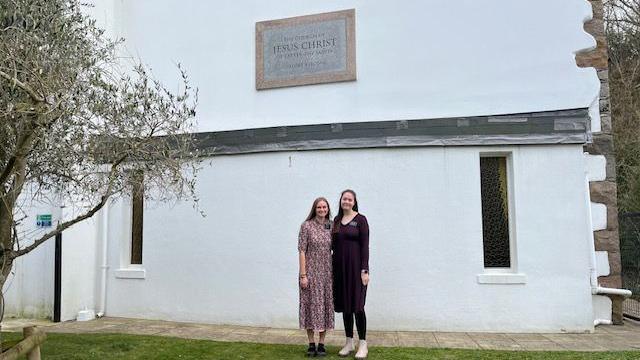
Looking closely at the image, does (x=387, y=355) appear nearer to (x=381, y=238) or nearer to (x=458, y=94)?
(x=381, y=238)

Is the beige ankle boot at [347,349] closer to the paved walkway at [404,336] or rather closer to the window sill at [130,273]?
the paved walkway at [404,336]

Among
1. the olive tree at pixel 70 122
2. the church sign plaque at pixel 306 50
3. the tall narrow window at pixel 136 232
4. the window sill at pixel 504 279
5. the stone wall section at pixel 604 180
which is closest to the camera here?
the olive tree at pixel 70 122

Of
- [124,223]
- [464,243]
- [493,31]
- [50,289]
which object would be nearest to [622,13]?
[493,31]

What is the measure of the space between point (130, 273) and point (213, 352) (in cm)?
286

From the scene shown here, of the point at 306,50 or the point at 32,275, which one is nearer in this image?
the point at 306,50

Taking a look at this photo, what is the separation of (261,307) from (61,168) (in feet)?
10.5

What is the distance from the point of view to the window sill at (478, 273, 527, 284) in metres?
6.87

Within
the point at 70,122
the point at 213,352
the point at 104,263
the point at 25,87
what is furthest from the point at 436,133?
the point at 104,263

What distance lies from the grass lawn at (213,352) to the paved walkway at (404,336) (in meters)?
0.32

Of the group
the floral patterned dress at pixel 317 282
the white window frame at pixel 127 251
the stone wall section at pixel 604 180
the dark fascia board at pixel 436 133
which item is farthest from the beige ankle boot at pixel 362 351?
the white window frame at pixel 127 251

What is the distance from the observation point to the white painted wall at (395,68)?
714cm

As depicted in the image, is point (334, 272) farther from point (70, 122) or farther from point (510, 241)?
point (70, 122)

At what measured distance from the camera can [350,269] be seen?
18.3 ft

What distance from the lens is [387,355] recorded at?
5605mm
